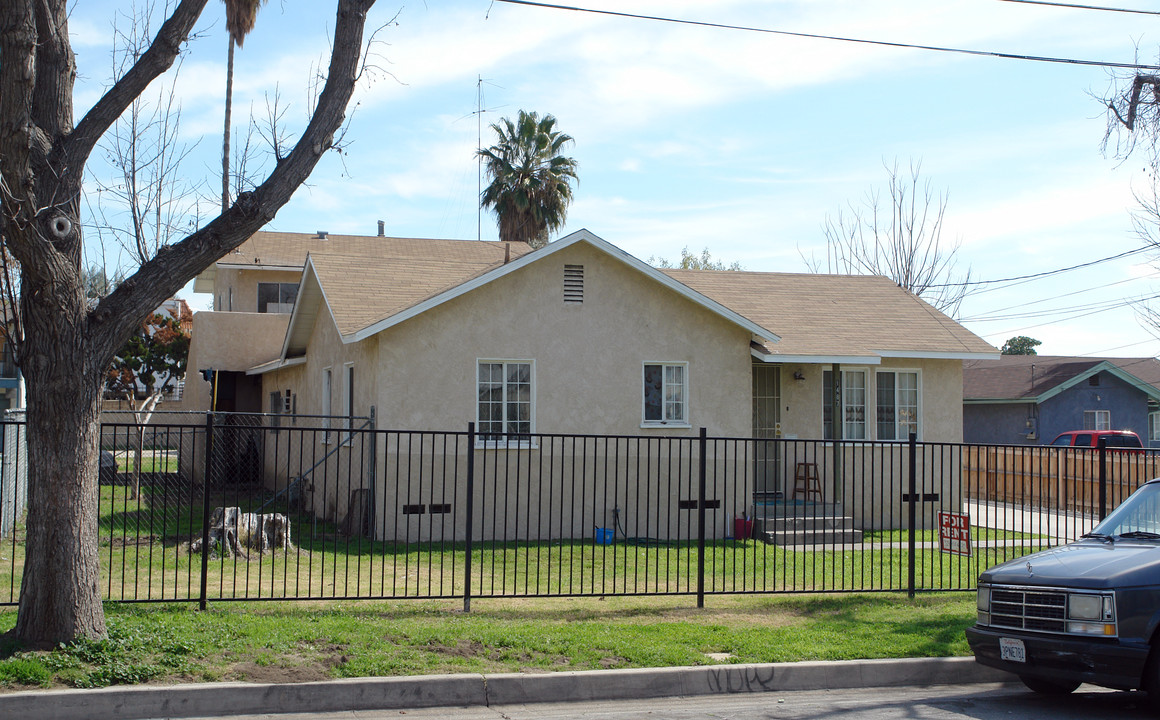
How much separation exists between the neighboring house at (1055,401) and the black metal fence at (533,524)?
14.9 meters

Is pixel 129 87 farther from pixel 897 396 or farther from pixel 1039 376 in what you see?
pixel 1039 376

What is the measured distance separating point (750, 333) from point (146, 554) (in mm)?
10430

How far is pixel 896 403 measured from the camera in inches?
763

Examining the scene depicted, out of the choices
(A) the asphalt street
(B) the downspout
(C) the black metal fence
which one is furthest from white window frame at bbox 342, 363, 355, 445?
(A) the asphalt street

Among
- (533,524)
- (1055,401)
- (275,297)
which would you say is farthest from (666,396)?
(1055,401)

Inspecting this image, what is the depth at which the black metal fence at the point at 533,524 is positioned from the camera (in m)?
10.5

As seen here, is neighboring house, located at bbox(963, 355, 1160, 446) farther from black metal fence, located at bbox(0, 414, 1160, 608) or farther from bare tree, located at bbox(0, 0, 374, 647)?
bare tree, located at bbox(0, 0, 374, 647)

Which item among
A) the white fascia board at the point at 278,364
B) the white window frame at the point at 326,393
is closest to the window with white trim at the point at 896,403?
the white window frame at the point at 326,393

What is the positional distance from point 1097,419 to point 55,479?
1379 inches

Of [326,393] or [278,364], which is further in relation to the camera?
[278,364]

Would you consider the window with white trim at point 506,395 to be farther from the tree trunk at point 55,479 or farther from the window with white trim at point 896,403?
the tree trunk at point 55,479

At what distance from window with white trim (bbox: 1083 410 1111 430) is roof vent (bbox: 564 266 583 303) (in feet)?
82.2

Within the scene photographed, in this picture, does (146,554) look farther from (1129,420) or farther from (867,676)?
(1129,420)

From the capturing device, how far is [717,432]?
1736 centimetres
